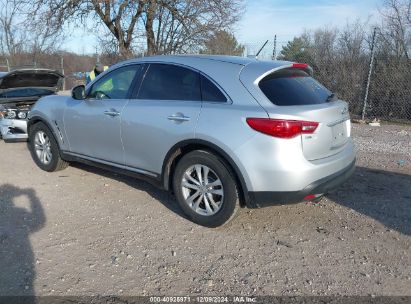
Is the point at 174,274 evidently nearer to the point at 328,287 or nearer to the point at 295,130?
the point at 328,287

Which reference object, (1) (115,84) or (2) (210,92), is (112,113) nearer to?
(1) (115,84)

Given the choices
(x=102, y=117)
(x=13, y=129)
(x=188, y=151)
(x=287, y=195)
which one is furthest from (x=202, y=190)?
(x=13, y=129)

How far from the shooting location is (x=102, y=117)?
4746 mm

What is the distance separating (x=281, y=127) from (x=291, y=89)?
60 centimetres

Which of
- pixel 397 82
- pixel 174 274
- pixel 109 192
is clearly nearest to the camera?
pixel 174 274

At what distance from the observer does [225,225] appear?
4027mm

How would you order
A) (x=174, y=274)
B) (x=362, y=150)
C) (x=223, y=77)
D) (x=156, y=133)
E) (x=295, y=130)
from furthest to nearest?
(x=362, y=150)
(x=156, y=133)
(x=223, y=77)
(x=295, y=130)
(x=174, y=274)

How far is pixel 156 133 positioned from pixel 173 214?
0.95m

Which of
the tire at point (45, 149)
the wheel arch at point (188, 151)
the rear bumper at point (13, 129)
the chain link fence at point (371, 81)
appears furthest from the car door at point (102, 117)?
the chain link fence at point (371, 81)

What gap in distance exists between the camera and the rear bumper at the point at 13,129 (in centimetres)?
734

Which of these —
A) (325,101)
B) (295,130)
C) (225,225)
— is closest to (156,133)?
(225,225)

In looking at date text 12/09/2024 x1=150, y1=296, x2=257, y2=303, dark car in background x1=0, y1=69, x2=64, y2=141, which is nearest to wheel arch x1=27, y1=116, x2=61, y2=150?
dark car in background x1=0, y1=69, x2=64, y2=141

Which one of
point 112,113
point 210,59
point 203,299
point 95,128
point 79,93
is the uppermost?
point 210,59

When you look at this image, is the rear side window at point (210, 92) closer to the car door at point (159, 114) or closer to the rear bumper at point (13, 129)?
the car door at point (159, 114)
